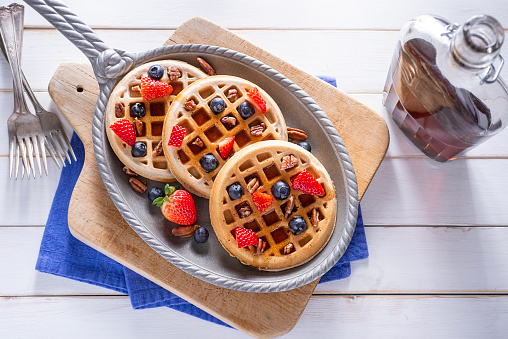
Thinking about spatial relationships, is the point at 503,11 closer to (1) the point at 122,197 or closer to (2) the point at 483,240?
(2) the point at 483,240

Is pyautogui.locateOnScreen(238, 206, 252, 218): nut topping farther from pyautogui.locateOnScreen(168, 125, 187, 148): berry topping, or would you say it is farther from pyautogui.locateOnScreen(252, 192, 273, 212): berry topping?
pyautogui.locateOnScreen(168, 125, 187, 148): berry topping

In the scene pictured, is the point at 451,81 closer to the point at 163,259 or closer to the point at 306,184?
the point at 306,184

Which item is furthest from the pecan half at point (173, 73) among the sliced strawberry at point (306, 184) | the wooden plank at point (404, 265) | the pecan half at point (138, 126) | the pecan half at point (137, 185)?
the wooden plank at point (404, 265)

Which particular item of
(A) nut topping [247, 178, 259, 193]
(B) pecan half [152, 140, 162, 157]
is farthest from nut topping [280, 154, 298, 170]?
(B) pecan half [152, 140, 162, 157]

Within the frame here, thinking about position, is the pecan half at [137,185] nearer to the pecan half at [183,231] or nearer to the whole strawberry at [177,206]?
the whole strawberry at [177,206]

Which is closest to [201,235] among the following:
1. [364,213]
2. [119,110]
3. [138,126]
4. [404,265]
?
[138,126]

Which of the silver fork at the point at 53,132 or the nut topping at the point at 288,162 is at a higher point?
the nut topping at the point at 288,162
